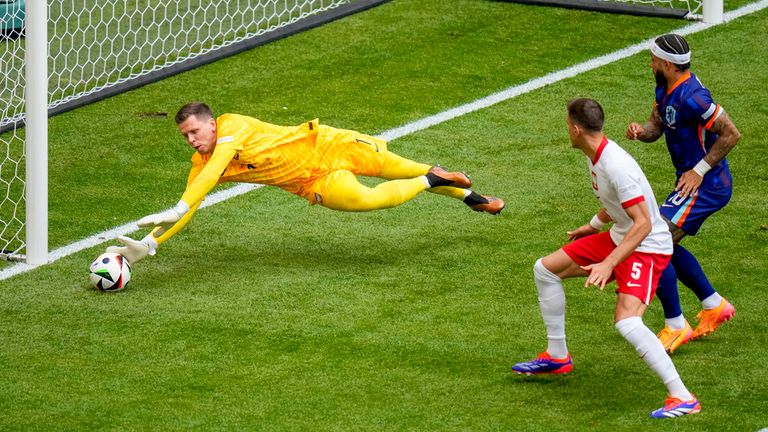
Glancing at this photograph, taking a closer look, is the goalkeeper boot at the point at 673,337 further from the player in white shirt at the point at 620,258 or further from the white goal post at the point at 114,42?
the white goal post at the point at 114,42

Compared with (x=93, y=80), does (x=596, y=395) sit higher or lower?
higher

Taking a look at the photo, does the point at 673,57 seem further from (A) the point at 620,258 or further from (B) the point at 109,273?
(B) the point at 109,273

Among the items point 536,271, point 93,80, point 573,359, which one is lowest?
point 93,80

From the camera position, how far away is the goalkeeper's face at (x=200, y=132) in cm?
807

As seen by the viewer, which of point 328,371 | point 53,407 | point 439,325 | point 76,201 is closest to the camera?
point 53,407

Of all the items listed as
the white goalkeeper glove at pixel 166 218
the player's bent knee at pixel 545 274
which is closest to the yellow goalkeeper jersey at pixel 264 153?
the white goalkeeper glove at pixel 166 218

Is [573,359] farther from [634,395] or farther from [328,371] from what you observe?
[328,371]

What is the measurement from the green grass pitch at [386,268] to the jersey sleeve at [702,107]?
1.19 metres

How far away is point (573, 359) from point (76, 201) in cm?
433

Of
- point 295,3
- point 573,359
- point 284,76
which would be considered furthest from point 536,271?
point 295,3

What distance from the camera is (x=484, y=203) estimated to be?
8.92 m

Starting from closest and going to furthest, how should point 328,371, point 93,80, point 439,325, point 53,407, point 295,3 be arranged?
1. point 53,407
2. point 328,371
3. point 439,325
4. point 93,80
5. point 295,3

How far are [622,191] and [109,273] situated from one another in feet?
10.9

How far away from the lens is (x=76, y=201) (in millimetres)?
9852
